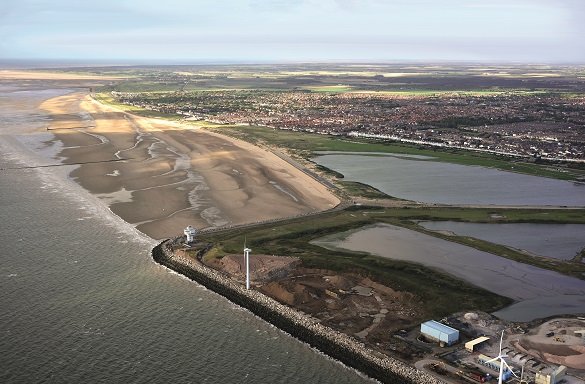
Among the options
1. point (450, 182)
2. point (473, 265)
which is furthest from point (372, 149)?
point (473, 265)

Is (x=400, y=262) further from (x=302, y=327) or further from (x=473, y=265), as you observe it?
(x=302, y=327)

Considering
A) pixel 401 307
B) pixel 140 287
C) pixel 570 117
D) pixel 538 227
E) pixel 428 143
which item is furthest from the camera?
pixel 570 117

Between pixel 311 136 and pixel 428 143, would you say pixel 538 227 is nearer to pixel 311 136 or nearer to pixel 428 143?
pixel 428 143

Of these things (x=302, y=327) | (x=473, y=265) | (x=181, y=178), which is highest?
(x=181, y=178)

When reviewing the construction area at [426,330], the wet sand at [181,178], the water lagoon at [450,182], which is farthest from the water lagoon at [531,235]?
the construction area at [426,330]

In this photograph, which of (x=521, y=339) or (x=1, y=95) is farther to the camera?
(x=1, y=95)

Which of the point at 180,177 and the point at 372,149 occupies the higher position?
the point at 372,149

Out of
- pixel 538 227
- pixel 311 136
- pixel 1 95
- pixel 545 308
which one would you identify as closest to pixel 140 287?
pixel 545 308
